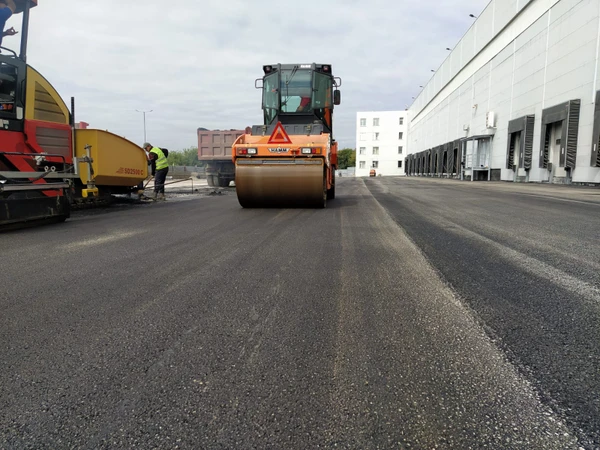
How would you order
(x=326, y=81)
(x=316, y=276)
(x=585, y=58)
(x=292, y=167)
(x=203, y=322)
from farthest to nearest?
(x=585, y=58), (x=326, y=81), (x=292, y=167), (x=316, y=276), (x=203, y=322)

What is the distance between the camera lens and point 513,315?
105 inches

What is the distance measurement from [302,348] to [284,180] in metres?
6.44

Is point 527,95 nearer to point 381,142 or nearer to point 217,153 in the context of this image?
point 217,153

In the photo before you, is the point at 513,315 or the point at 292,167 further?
the point at 292,167

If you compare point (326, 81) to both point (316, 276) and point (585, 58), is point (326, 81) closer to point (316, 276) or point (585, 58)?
point (316, 276)

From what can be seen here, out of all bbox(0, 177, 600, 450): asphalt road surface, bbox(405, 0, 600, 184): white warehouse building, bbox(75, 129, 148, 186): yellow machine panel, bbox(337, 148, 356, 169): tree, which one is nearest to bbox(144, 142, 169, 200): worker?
bbox(75, 129, 148, 186): yellow machine panel

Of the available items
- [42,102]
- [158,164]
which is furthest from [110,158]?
[158,164]

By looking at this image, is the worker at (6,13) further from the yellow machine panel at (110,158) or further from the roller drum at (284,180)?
the roller drum at (284,180)

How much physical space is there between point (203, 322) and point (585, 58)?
24.2m

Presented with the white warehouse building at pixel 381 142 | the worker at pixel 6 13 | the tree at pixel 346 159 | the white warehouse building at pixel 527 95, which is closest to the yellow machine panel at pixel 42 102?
the worker at pixel 6 13

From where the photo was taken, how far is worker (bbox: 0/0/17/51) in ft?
22.2

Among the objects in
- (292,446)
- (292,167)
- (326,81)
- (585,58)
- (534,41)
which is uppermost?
(534,41)

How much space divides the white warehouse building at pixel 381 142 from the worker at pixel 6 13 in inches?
2886

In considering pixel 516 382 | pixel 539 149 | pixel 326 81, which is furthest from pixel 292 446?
pixel 539 149
